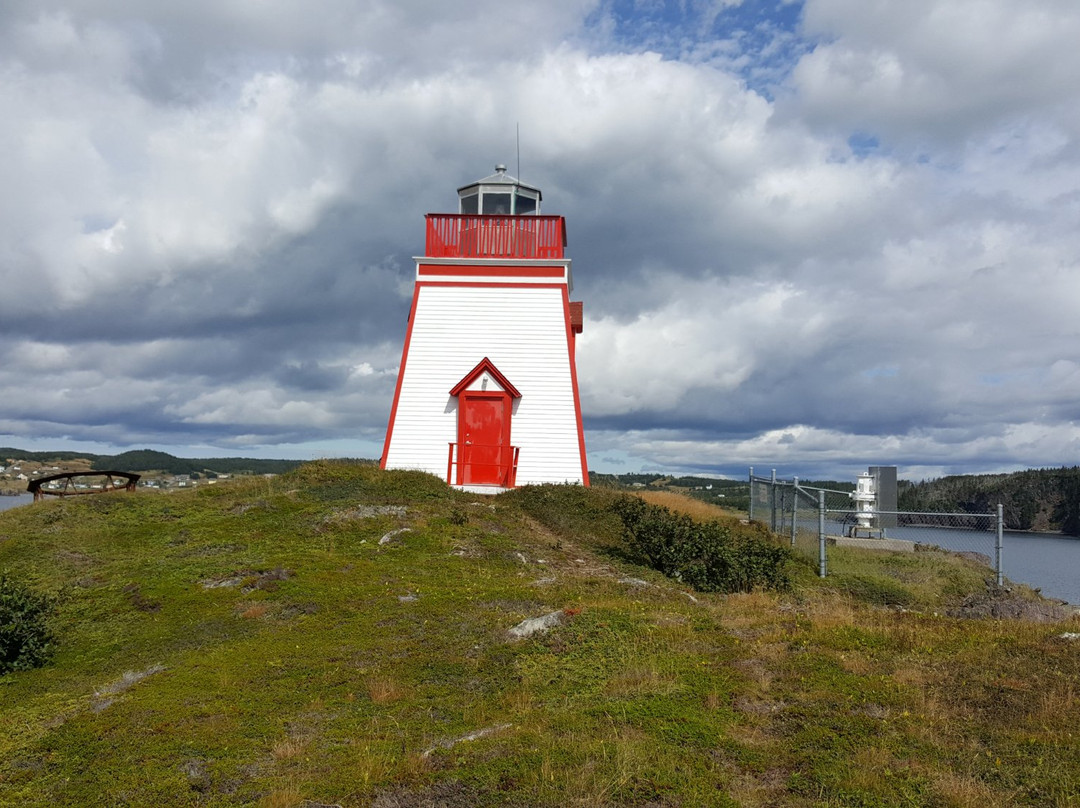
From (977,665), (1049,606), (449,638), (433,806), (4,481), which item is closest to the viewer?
(433,806)

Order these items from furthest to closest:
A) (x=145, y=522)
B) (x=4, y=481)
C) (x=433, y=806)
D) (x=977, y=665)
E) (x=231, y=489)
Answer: (x=4, y=481), (x=231, y=489), (x=145, y=522), (x=977, y=665), (x=433, y=806)

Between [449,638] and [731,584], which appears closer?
[449,638]

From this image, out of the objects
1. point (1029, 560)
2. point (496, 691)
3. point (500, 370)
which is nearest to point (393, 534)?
point (496, 691)

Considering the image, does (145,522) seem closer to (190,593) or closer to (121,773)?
(190,593)

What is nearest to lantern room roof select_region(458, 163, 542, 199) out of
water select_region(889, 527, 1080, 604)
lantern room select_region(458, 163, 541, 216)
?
lantern room select_region(458, 163, 541, 216)

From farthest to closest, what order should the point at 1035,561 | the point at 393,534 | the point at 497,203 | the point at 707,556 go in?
the point at 1035,561
the point at 497,203
the point at 393,534
the point at 707,556

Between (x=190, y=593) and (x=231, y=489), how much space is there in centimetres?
1274

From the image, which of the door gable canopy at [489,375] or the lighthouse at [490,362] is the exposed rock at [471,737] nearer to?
the lighthouse at [490,362]

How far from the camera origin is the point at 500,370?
26047 mm

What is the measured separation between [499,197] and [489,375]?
6762 mm

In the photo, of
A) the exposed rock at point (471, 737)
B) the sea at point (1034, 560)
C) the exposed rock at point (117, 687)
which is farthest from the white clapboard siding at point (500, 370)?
the exposed rock at point (471, 737)

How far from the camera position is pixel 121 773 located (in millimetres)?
6551

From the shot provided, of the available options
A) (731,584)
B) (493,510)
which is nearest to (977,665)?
(731,584)

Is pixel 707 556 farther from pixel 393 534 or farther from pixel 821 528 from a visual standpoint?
pixel 393 534
